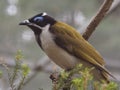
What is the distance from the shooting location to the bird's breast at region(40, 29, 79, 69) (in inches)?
128

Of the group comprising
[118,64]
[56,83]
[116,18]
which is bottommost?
[116,18]

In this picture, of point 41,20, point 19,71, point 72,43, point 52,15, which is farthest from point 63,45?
point 52,15

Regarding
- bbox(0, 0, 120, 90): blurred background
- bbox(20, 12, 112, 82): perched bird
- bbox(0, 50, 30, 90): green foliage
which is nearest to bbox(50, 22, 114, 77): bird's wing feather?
bbox(20, 12, 112, 82): perched bird

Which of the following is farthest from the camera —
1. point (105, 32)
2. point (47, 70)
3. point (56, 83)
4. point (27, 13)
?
point (105, 32)

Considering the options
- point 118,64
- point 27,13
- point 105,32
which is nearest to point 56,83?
point 118,64

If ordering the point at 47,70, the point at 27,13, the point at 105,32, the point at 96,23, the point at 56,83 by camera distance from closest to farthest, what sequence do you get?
the point at 56,83
the point at 96,23
the point at 47,70
the point at 27,13
the point at 105,32

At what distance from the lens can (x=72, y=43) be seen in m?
3.36

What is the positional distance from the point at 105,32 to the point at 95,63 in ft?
24.6

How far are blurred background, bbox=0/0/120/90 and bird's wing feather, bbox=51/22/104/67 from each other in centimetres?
531

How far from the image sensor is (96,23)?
3162 millimetres

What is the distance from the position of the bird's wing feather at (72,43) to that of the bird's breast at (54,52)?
0.04m

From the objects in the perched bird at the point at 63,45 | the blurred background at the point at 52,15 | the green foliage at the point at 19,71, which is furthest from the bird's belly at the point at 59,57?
the blurred background at the point at 52,15

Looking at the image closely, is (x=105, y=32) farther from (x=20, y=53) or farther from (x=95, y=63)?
(x=20, y=53)

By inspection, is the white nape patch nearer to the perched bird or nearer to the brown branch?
the perched bird
